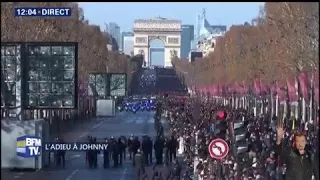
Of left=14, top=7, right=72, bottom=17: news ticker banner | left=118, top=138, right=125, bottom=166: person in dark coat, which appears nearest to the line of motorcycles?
left=118, top=138, right=125, bottom=166: person in dark coat

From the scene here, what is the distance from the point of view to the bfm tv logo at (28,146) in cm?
2056

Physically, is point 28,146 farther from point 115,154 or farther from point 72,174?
point 115,154

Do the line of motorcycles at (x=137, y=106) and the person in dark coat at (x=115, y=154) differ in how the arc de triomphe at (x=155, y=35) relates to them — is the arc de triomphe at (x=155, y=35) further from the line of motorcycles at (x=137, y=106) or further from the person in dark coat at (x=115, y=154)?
the person in dark coat at (x=115, y=154)

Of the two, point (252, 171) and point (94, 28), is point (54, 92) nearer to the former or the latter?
point (252, 171)

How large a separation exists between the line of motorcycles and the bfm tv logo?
43.2 meters

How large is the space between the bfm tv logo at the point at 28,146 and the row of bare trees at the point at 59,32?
2670mm

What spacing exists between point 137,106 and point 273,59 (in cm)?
2201

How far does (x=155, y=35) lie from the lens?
176 meters

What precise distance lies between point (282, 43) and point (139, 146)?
53.5 ft

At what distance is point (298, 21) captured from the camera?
3616cm

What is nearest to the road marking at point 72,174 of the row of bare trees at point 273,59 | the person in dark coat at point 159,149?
the person in dark coat at point 159,149

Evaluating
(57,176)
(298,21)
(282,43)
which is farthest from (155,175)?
(282,43)

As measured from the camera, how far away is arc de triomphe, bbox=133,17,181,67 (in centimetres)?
17375
